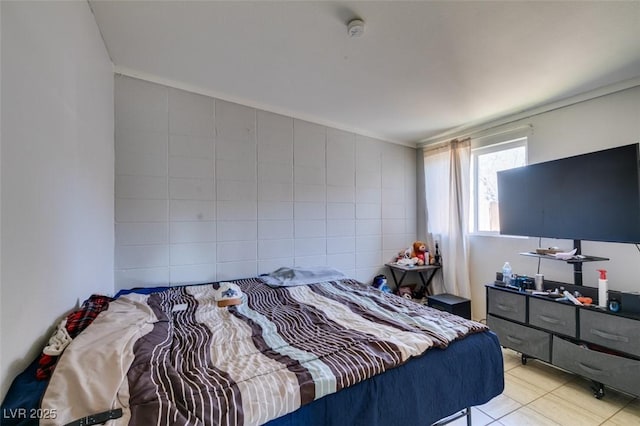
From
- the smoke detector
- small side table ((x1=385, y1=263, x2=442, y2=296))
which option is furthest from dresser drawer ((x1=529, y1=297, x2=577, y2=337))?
the smoke detector

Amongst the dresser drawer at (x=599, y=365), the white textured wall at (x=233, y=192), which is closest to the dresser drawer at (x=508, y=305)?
the dresser drawer at (x=599, y=365)

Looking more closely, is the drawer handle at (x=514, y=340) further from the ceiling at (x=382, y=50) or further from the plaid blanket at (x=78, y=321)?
the plaid blanket at (x=78, y=321)

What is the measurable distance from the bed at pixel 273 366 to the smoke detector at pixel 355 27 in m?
1.73

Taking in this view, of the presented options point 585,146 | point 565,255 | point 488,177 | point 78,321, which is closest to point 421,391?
point 78,321

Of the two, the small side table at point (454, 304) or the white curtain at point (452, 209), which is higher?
the white curtain at point (452, 209)

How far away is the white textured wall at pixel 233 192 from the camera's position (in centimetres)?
231

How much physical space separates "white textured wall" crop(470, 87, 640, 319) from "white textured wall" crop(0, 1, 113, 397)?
3.30 metres

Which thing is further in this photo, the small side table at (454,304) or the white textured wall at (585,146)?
the small side table at (454,304)

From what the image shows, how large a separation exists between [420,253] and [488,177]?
4.04 feet

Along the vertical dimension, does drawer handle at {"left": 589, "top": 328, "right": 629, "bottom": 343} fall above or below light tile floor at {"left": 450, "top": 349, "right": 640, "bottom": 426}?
above

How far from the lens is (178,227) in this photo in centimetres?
246

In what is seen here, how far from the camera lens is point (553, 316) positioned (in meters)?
2.20

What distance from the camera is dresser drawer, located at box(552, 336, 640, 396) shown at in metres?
1.79

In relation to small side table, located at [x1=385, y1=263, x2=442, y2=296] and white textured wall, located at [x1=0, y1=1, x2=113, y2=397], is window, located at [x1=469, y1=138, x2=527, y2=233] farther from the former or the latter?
white textured wall, located at [x1=0, y1=1, x2=113, y2=397]
